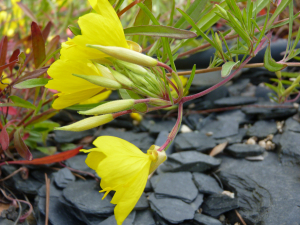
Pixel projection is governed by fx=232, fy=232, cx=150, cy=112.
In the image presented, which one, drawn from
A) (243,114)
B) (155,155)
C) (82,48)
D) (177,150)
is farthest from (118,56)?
(243,114)

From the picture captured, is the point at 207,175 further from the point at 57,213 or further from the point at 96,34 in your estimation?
the point at 96,34

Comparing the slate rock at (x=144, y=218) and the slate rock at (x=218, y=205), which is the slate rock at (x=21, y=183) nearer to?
the slate rock at (x=144, y=218)

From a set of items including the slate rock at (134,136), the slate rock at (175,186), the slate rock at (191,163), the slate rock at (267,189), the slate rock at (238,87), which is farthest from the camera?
the slate rock at (238,87)

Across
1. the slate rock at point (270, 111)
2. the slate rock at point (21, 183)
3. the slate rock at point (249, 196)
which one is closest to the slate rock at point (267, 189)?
the slate rock at point (249, 196)

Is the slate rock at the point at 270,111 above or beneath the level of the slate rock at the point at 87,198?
above

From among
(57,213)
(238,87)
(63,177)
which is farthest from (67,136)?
(238,87)

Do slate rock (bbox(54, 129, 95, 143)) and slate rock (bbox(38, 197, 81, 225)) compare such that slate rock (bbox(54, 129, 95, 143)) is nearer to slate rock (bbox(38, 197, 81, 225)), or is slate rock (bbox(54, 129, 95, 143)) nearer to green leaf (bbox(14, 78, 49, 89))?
slate rock (bbox(38, 197, 81, 225))
